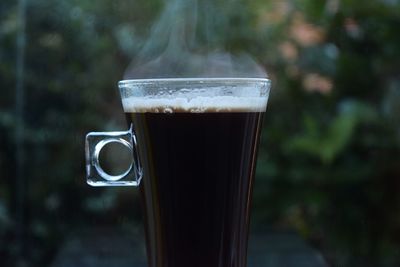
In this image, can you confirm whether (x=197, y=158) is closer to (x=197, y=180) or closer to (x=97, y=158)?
(x=197, y=180)

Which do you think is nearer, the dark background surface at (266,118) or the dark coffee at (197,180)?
the dark coffee at (197,180)

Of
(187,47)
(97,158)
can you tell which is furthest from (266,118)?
(97,158)

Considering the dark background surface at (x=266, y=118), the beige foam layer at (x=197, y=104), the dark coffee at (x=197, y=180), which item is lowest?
the dark background surface at (x=266, y=118)

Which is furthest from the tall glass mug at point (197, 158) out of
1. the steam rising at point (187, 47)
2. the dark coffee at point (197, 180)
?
the steam rising at point (187, 47)

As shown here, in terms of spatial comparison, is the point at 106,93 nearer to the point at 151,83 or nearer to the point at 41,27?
the point at 41,27

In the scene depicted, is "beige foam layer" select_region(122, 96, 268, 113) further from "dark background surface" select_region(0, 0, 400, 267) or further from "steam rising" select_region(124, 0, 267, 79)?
"dark background surface" select_region(0, 0, 400, 267)

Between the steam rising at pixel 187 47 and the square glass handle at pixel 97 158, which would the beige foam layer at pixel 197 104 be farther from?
the steam rising at pixel 187 47

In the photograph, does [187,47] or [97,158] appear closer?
[97,158]
